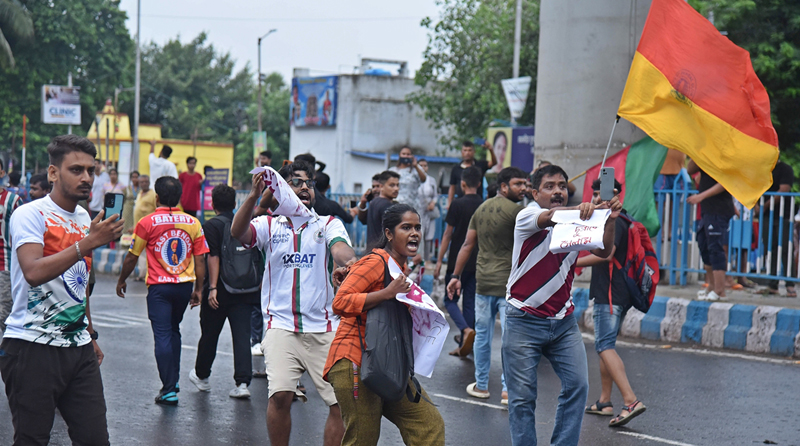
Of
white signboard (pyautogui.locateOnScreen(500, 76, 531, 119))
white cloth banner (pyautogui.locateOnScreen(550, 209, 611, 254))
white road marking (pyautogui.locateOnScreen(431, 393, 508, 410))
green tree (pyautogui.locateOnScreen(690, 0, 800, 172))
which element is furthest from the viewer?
white signboard (pyautogui.locateOnScreen(500, 76, 531, 119))

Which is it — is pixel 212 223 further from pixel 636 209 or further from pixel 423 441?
pixel 423 441

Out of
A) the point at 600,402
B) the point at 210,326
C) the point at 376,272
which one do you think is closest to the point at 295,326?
the point at 376,272

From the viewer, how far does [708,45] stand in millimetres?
5855

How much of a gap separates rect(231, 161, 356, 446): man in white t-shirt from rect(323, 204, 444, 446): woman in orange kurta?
2.42ft

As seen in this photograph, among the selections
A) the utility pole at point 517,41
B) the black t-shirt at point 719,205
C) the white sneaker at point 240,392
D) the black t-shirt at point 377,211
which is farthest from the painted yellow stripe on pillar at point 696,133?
the utility pole at point 517,41

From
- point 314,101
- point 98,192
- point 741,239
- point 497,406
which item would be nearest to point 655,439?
point 497,406

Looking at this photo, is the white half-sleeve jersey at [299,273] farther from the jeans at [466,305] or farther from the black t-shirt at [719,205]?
the black t-shirt at [719,205]

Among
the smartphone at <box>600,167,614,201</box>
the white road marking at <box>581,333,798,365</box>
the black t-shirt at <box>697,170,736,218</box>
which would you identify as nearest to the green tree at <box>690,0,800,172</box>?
the black t-shirt at <box>697,170,736,218</box>

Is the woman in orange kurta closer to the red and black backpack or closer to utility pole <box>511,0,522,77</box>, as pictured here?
the red and black backpack

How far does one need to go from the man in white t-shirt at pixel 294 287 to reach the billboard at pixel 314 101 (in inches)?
1616

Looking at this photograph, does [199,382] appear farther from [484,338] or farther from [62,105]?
[62,105]

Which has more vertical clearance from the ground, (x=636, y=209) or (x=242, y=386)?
(x=636, y=209)

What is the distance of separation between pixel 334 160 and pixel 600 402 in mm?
40732

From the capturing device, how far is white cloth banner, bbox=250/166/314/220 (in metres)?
4.91
